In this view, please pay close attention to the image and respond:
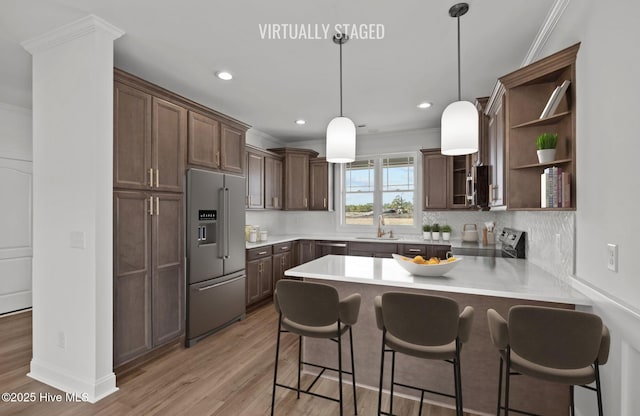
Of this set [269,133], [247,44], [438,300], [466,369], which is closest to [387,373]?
[466,369]

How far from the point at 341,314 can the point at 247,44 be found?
2.21 m

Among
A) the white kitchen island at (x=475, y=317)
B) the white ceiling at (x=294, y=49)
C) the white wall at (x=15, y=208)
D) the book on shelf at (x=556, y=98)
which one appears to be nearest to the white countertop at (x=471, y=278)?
the white kitchen island at (x=475, y=317)

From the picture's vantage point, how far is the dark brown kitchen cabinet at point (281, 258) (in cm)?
487

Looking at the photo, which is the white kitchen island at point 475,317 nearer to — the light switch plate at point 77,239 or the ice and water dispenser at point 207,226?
the ice and water dispenser at point 207,226

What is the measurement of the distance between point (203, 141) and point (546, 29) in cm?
317

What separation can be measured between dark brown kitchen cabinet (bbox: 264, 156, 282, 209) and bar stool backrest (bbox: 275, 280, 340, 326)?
3451 mm

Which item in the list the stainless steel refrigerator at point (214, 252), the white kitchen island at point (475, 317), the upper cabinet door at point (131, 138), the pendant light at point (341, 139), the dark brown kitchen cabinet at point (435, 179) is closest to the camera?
the white kitchen island at point (475, 317)

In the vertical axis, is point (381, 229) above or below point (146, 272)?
above

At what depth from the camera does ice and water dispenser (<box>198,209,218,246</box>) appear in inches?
133

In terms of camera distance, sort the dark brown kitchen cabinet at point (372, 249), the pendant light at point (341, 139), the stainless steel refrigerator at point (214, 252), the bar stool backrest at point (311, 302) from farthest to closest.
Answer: the dark brown kitchen cabinet at point (372, 249) → the stainless steel refrigerator at point (214, 252) → the pendant light at point (341, 139) → the bar stool backrest at point (311, 302)

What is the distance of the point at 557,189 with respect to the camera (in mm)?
2010

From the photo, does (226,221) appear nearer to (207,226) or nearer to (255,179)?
(207,226)

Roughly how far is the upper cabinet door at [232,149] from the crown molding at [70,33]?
1.50m

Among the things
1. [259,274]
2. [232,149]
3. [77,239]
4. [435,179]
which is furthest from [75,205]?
[435,179]
